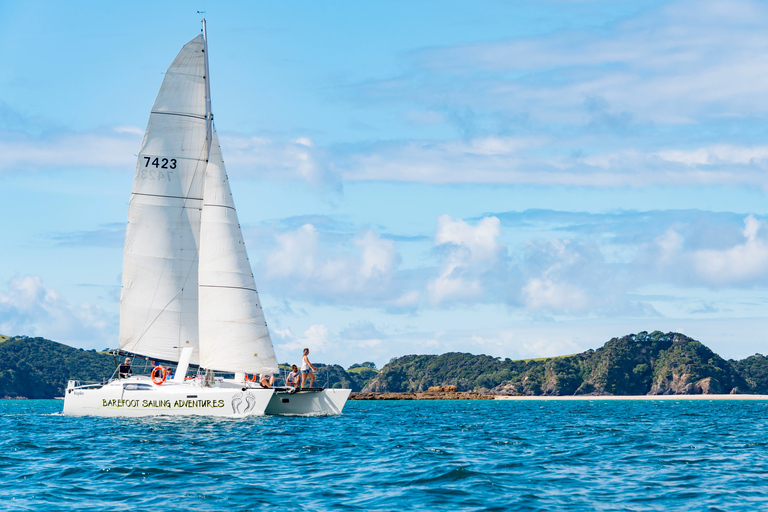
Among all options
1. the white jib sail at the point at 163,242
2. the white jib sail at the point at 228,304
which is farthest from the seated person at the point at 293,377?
the white jib sail at the point at 163,242

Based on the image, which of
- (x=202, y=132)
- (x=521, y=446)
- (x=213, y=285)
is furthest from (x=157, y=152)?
(x=521, y=446)

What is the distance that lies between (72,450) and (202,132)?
76.1 ft

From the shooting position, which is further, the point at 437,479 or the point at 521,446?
the point at 521,446

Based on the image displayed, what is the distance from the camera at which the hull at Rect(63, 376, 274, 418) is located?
39938 mm

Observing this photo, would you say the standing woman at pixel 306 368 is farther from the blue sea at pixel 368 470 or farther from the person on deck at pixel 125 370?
the person on deck at pixel 125 370

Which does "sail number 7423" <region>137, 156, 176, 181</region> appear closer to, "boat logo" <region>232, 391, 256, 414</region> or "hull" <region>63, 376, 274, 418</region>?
"hull" <region>63, 376, 274, 418</region>

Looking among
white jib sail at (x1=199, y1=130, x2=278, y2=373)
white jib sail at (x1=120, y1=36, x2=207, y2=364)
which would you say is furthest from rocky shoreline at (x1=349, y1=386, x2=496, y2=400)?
white jib sail at (x1=199, y1=130, x2=278, y2=373)

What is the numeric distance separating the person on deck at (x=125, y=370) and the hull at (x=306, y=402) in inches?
343

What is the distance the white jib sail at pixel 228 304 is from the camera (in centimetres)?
4278

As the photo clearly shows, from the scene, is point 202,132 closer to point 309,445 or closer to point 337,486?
point 309,445

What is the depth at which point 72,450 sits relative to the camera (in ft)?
88.4

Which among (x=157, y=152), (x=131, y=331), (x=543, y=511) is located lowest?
(x=543, y=511)

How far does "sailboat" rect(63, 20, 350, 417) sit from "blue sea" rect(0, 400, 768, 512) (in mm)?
7353

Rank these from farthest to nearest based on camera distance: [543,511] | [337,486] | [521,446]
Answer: [521,446], [337,486], [543,511]
